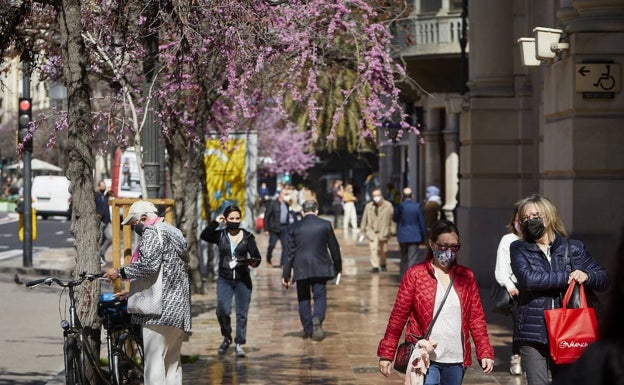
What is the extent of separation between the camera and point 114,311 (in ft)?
35.6

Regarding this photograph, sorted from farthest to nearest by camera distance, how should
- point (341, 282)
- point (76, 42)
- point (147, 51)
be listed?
point (341, 282) → point (147, 51) → point (76, 42)

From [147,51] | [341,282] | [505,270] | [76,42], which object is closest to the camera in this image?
[76,42]

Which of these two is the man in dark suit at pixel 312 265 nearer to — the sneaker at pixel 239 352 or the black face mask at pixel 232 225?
the black face mask at pixel 232 225

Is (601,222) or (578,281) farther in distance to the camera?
(601,222)

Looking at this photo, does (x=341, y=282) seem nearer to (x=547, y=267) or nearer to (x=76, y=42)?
(x=76, y=42)

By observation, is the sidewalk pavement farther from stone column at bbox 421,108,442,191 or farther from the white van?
the white van

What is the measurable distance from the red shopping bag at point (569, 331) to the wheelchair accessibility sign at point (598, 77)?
6576 mm

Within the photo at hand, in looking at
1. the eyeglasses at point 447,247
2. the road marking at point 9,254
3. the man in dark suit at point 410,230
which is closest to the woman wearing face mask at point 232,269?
the eyeglasses at point 447,247

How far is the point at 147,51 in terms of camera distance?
46.2 ft

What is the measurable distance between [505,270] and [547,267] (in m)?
3.33

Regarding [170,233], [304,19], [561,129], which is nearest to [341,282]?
[304,19]

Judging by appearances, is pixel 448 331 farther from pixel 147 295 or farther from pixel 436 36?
pixel 436 36

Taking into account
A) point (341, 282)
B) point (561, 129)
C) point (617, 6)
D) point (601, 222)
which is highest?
point (617, 6)

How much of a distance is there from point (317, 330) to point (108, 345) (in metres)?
5.18
